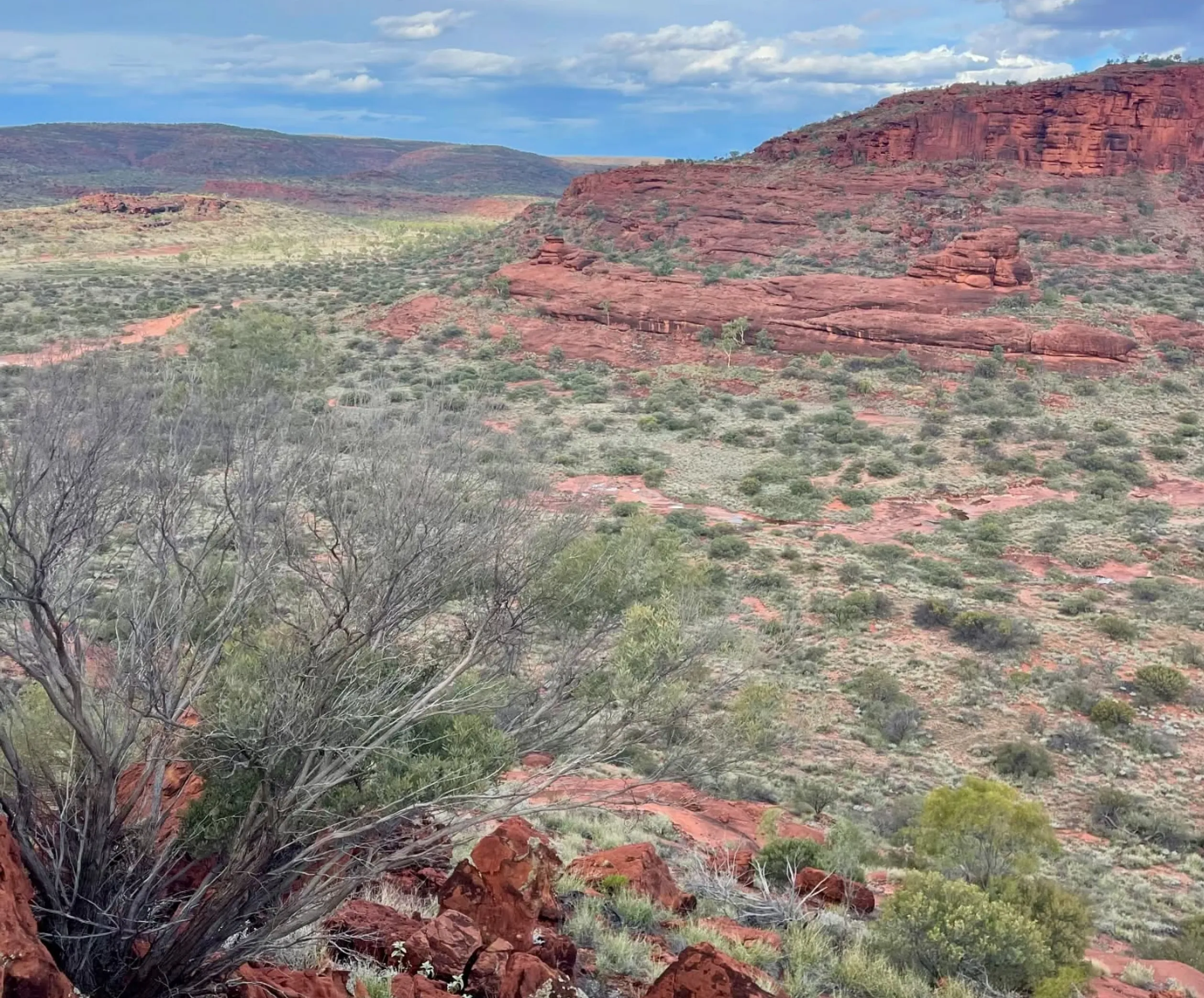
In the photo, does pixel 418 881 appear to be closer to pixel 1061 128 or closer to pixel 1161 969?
pixel 1161 969

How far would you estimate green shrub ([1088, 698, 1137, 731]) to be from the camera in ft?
36.1

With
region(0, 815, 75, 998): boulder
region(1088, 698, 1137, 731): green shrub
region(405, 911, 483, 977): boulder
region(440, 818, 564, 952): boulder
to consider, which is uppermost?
→ region(0, 815, 75, 998): boulder

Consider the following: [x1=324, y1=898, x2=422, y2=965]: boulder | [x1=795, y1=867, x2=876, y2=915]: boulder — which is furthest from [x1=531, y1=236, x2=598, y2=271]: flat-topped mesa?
[x1=324, y1=898, x2=422, y2=965]: boulder

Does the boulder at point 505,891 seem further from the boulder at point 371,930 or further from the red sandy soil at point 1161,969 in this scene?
the red sandy soil at point 1161,969

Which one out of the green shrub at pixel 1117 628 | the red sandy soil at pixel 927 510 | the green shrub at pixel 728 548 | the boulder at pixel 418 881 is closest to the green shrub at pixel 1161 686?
the green shrub at pixel 1117 628

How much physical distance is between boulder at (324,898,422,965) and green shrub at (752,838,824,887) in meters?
3.27

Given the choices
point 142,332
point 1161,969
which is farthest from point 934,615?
point 142,332

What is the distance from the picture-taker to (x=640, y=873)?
634cm

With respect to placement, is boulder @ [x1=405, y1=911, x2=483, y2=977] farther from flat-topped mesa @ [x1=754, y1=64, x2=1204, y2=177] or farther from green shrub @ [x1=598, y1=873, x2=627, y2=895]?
flat-topped mesa @ [x1=754, y1=64, x2=1204, y2=177]

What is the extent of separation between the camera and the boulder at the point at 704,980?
427 cm

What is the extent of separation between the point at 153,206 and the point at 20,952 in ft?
262

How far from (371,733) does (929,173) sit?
4519 cm

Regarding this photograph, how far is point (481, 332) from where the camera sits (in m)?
33.1

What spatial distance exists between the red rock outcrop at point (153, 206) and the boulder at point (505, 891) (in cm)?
7574
